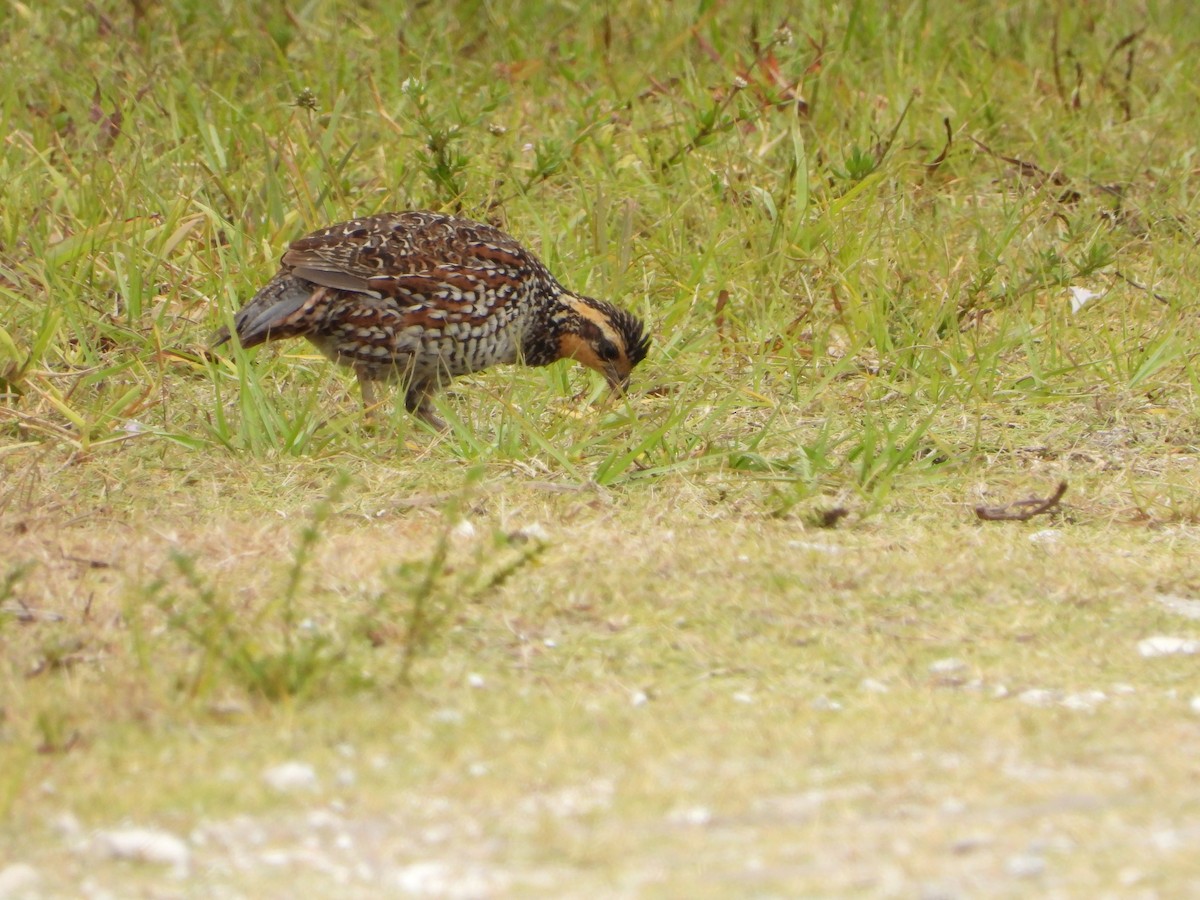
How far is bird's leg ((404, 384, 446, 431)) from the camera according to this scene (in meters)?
6.57

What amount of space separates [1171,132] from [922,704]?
5.44 m

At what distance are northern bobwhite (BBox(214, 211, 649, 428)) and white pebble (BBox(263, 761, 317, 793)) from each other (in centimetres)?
296

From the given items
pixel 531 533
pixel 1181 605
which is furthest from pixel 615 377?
pixel 1181 605

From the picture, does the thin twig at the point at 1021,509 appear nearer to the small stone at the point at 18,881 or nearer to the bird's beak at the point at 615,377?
the bird's beak at the point at 615,377

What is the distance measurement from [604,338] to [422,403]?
0.69 m

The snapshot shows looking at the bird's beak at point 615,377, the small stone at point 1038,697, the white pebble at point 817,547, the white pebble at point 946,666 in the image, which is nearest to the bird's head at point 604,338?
the bird's beak at point 615,377

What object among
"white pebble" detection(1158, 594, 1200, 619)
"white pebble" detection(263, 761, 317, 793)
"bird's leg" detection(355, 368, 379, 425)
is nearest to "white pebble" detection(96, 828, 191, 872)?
"white pebble" detection(263, 761, 317, 793)

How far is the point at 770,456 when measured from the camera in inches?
232

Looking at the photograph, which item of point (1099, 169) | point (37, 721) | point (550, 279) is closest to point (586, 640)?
point (37, 721)

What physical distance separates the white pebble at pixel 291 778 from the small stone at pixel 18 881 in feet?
1.57

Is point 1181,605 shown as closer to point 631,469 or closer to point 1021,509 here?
point 1021,509

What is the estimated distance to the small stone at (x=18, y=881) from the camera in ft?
9.66

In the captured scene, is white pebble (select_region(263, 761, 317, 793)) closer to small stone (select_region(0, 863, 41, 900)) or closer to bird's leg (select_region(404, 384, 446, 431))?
small stone (select_region(0, 863, 41, 900))

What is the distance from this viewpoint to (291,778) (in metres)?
3.38
